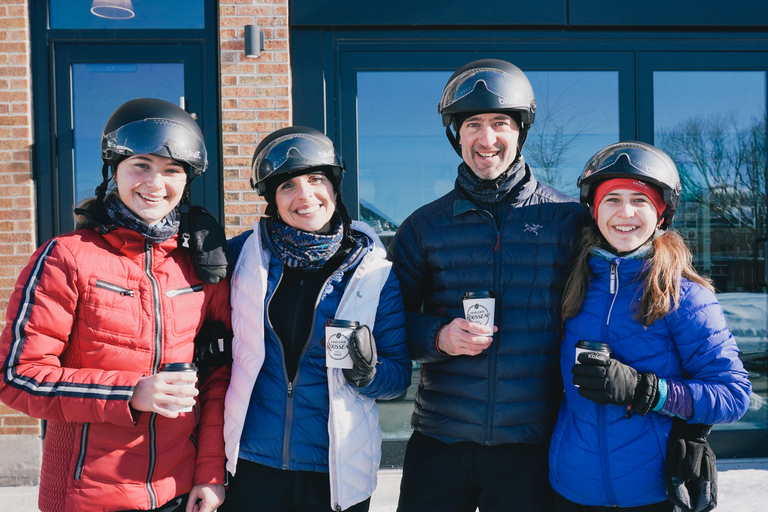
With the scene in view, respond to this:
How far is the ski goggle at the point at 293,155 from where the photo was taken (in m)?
2.36

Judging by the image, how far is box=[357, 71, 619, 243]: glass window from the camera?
494 centimetres

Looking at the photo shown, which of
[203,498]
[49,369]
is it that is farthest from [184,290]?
[203,498]

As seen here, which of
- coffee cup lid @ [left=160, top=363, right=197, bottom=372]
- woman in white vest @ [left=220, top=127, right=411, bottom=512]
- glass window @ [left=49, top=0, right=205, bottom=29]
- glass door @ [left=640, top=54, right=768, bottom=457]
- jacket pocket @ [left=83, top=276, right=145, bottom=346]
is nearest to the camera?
coffee cup lid @ [left=160, top=363, right=197, bottom=372]

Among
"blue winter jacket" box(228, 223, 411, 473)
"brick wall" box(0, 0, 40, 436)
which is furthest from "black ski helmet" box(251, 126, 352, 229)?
"brick wall" box(0, 0, 40, 436)

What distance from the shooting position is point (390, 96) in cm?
493

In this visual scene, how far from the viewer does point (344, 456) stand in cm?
218

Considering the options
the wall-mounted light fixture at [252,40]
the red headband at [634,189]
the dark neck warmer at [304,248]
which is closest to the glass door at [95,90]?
the wall-mounted light fixture at [252,40]

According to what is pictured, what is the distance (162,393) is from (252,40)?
330 cm

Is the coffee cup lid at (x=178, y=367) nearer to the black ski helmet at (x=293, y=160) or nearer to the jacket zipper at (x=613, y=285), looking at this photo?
the black ski helmet at (x=293, y=160)

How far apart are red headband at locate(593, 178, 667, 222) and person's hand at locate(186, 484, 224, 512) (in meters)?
1.85

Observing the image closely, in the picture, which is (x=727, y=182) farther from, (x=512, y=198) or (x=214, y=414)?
(x=214, y=414)

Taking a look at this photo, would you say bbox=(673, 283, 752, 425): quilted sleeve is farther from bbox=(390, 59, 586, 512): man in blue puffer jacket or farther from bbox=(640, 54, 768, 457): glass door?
bbox=(640, 54, 768, 457): glass door

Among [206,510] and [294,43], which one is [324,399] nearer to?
[206,510]

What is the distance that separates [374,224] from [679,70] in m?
2.88
